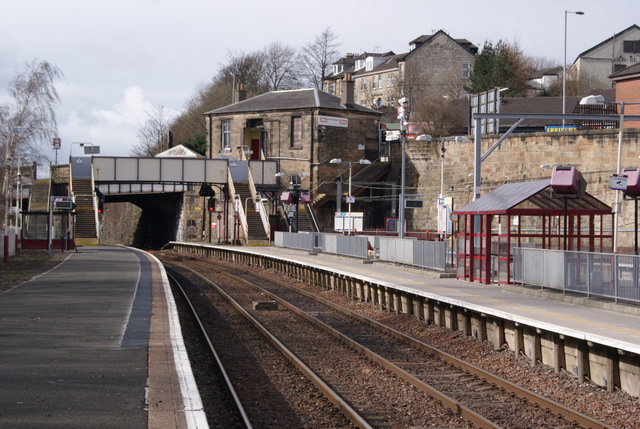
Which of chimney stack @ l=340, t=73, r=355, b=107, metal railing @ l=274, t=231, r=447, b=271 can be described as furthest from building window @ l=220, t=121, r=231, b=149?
metal railing @ l=274, t=231, r=447, b=271

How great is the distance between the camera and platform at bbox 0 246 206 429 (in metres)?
8.52

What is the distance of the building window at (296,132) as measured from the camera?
62.8m

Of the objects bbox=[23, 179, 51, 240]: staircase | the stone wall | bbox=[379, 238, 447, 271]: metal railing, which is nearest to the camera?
bbox=[379, 238, 447, 271]: metal railing

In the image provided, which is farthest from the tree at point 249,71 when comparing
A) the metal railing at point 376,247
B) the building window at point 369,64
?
the metal railing at point 376,247

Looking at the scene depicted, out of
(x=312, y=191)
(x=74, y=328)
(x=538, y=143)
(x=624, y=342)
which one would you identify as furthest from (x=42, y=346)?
(x=312, y=191)

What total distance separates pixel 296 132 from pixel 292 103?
2456 millimetres

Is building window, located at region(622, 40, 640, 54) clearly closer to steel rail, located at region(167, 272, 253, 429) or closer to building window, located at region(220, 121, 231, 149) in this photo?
building window, located at region(220, 121, 231, 149)

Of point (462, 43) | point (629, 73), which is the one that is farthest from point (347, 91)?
point (462, 43)

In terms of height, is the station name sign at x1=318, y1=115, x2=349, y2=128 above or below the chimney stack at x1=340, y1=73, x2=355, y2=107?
below

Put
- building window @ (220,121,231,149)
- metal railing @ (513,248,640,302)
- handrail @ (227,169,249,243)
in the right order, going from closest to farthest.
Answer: metal railing @ (513,248,640,302) → handrail @ (227,169,249,243) → building window @ (220,121,231,149)

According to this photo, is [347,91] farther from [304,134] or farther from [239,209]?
[239,209]

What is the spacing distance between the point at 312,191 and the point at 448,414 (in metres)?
51.1

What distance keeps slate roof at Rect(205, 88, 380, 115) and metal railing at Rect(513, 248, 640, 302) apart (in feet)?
146

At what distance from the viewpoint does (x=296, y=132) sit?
63250 millimetres
